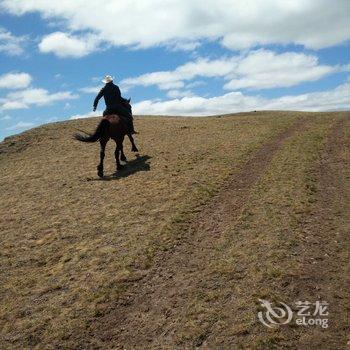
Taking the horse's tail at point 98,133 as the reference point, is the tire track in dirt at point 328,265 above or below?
below

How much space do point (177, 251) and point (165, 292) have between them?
2.24 m

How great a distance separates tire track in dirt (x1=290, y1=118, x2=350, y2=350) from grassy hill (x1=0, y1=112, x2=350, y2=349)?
0.03 m

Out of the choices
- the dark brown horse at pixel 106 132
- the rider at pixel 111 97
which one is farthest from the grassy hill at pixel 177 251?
the rider at pixel 111 97

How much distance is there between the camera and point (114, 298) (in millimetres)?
10562

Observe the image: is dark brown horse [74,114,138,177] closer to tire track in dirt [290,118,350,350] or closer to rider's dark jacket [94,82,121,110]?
rider's dark jacket [94,82,121,110]

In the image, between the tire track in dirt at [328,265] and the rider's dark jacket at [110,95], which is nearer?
the tire track in dirt at [328,265]

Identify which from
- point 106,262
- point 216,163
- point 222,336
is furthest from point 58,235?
point 216,163

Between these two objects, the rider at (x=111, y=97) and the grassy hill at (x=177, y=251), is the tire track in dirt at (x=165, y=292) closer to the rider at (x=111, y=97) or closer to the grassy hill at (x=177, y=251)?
the grassy hill at (x=177, y=251)

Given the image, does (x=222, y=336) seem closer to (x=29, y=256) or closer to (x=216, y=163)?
(x=29, y=256)

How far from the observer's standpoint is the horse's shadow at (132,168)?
22.5 metres

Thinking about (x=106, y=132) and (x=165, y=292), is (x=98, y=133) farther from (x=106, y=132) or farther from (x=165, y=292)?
(x=165, y=292)

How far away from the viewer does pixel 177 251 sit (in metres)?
12.8

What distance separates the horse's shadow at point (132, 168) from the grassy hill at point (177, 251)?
17cm

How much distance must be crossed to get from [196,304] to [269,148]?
18.2 m
